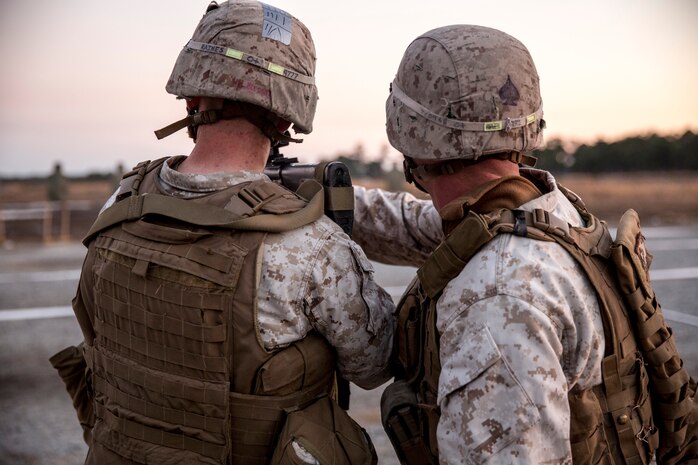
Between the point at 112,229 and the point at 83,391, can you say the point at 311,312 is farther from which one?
the point at 83,391

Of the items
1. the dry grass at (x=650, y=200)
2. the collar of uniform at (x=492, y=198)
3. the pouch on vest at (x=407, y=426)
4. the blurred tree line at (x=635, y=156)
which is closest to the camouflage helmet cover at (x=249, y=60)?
the collar of uniform at (x=492, y=198)

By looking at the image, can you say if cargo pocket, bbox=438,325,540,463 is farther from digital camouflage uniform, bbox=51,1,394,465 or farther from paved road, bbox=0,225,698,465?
paved road, bbox=0,225,698,465

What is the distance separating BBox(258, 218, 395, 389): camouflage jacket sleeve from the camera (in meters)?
2.15

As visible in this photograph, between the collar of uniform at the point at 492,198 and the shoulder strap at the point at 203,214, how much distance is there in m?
0.43

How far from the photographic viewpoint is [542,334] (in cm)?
185

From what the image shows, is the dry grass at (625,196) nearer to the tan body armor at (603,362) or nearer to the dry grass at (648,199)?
the dry grass at (648,199)

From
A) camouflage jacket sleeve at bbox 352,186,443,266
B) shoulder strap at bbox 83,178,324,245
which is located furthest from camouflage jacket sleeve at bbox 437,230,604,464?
camouflage jacket sleeve at bbox 352,186,443,266

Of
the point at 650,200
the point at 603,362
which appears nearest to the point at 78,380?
the point at 603,362

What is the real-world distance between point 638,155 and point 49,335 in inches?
1933

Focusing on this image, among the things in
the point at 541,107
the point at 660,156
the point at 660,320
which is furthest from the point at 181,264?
the point at 660,156

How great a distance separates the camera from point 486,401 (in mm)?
1846

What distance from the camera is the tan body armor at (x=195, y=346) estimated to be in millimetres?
2115

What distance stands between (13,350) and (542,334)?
598 centimetres

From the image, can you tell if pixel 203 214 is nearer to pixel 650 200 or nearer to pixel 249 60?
pixel 249 60
